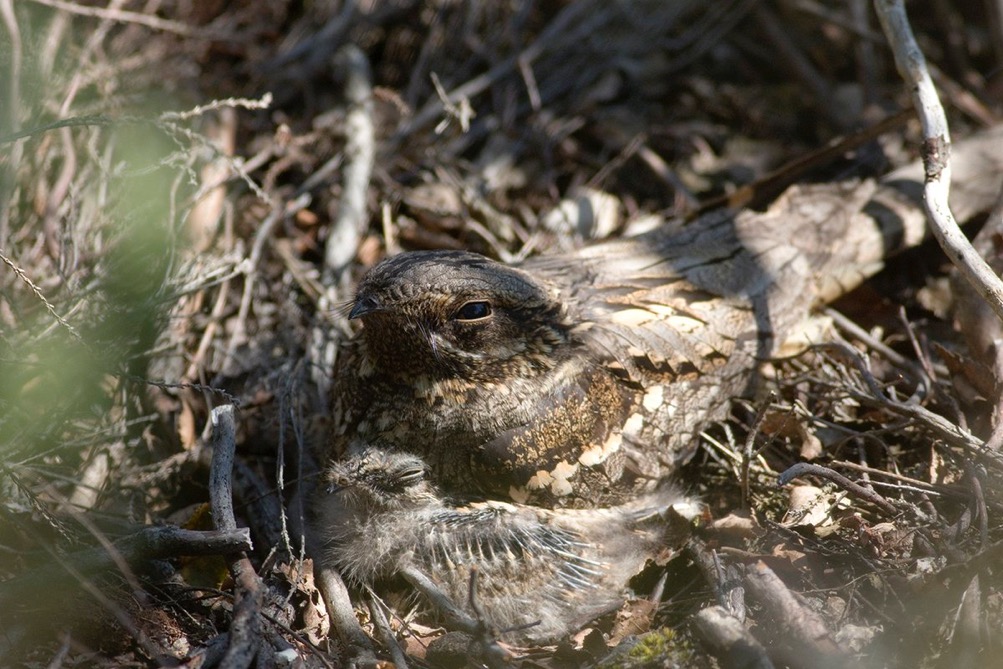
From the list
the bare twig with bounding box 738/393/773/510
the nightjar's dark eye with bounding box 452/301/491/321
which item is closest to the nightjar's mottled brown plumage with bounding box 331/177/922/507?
the nightjar's dark eye with bounding box 452/301/491/321

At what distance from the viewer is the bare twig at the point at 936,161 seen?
248 cm

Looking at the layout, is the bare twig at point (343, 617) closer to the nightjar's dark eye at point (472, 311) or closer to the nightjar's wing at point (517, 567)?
the nightjar's wing at point (517, 567)

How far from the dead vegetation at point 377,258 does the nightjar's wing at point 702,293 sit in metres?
0.20

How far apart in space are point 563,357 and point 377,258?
142 cm

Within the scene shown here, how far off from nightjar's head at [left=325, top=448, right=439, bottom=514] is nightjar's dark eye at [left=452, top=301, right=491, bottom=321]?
19.0 inches

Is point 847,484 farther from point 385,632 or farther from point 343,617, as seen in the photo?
point 343,617

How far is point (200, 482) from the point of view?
Answer: 300 cm

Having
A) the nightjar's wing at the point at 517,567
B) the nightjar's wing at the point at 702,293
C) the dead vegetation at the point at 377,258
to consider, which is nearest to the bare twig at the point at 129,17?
the dead vegetation at the point at 377,258

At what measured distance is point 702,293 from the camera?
289cm

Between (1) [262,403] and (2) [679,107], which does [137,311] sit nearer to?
(1) [262,403]

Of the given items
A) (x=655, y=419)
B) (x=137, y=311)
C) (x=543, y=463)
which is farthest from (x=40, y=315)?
(x=655, y=419)

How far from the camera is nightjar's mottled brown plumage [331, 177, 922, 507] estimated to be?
2492 mm

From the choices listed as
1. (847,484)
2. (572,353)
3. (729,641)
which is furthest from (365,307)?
(847,484)

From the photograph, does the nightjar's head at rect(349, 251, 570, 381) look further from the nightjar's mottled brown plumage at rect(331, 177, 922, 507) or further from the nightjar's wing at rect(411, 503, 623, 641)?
the nightjar's wing at rect(411, 503, 623, 641)
